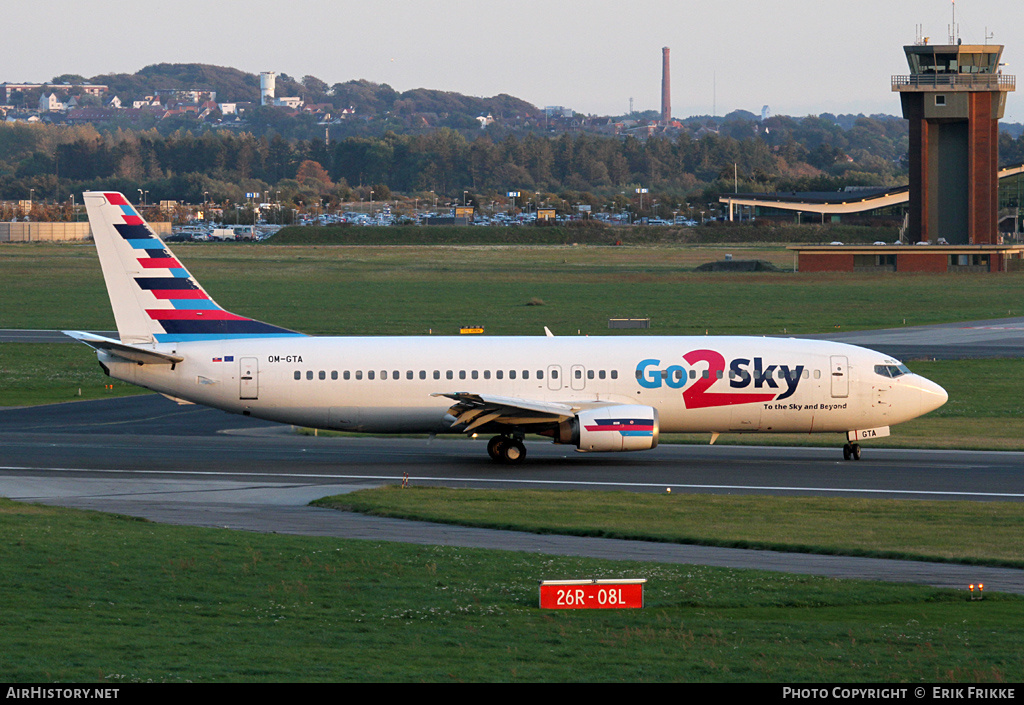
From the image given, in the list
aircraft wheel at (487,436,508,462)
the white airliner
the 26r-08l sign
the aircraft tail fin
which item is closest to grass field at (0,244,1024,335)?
the aircraft tail fin

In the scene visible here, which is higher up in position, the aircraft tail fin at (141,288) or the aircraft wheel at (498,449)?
the aircraft tail fin at (141,288)

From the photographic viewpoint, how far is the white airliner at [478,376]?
1564 inches

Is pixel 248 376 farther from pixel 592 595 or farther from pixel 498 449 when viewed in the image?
pixel 592 595

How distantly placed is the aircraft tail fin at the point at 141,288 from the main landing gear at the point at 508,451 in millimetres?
9047

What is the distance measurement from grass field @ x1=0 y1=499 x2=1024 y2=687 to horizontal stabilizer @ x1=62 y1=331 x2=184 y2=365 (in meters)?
12.9

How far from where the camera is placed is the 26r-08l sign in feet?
66.9

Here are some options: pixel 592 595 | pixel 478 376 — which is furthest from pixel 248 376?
pixel 592 595

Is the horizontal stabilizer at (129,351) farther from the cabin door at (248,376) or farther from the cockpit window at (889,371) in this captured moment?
the cockpit window at (889,371)

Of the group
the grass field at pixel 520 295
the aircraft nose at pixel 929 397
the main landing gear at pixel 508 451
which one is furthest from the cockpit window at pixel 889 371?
the grass field at pixel 520 295

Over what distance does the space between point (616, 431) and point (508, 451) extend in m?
4.01

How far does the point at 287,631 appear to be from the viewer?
744 inches

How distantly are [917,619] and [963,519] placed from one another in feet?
34.3

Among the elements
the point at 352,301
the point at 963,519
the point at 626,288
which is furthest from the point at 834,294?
the point at 963,519

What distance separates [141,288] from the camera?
40.8m
